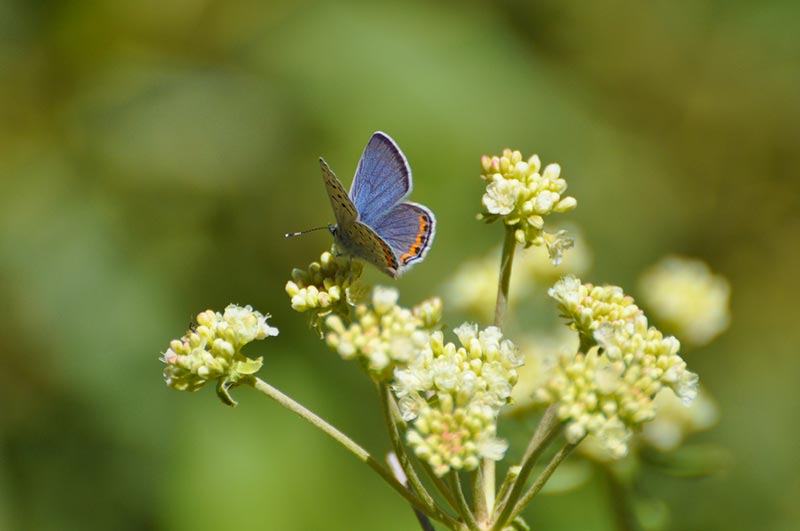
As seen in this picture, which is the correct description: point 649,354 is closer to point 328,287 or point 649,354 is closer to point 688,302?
point 328,287

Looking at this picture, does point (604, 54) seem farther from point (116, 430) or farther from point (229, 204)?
point (116, 430)

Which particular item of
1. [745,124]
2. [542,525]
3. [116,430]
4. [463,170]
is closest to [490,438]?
[542,525]

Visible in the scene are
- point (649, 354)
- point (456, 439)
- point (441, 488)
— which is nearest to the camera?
point (456, 439)

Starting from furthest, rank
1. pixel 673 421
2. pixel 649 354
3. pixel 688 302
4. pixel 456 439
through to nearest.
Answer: pixel 688 302
pixel 673 421
pixel 649 354
pixel 456 439

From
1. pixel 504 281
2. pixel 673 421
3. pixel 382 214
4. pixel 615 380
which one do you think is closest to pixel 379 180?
pixel 382 214

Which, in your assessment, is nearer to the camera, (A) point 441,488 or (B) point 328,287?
(A) point 441,488
